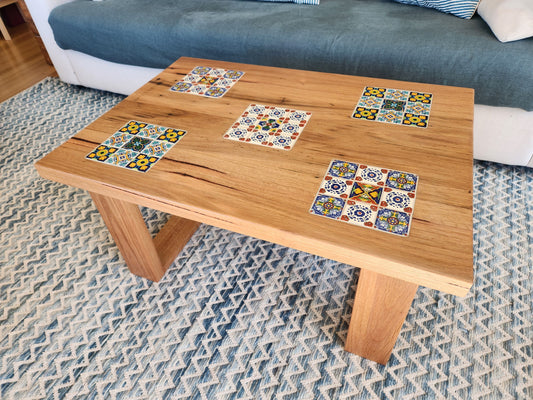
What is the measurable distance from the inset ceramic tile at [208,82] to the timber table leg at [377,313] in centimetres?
71

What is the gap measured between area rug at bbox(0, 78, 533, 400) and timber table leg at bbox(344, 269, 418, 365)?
59 millimetres

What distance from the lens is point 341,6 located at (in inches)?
67.6

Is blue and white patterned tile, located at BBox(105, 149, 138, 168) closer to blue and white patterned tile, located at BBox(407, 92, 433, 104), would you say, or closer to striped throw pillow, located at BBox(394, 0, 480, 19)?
blue and white patterned tile, located at BBox(407, 92, 433, 104)

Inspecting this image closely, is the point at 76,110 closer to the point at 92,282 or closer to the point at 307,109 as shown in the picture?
the point at 92,282

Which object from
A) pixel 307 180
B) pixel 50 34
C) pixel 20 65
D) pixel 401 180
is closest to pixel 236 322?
pixel 307 180

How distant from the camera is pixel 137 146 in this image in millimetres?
951

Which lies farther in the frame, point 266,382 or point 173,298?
point 173,298

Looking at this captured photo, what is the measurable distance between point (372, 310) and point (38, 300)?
3.32 ft

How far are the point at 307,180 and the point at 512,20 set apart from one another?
1.05 m

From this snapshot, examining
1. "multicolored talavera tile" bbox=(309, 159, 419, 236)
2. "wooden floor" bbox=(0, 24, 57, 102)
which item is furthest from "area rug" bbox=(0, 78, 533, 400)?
"wooden floor" bbox=(0, 24, 57, 102)

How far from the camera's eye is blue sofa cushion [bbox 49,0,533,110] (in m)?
1.28

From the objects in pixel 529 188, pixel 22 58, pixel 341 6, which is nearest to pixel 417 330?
pixel 529 188

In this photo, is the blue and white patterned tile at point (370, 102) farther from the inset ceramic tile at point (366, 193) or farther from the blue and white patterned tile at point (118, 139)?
the blue and white patterned tile at point (118, 139)

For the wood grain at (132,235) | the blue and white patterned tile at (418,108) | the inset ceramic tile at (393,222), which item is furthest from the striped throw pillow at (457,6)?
the wood grain at (132,235)
